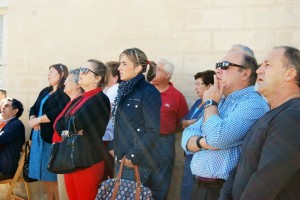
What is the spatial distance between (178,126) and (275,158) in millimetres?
3337

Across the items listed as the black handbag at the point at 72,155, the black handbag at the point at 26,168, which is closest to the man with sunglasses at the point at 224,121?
the black handbag at the point at 72,155

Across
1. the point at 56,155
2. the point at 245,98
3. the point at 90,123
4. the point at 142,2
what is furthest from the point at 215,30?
the point at 245,98

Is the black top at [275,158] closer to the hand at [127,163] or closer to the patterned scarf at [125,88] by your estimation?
the hand at [127,163]

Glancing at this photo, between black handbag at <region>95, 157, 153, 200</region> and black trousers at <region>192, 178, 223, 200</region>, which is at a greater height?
black trousers at <region>192, 178, 223, 200</region>

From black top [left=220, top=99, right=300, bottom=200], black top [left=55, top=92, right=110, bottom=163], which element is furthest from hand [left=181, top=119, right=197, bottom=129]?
black top [left=220, top=99, right=300, bottom=200]

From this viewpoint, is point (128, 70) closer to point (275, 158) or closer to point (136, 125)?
point (136, 125)

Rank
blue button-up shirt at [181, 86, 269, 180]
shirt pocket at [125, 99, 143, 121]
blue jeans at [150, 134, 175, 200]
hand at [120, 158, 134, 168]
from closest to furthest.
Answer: blue button-up shirt at [181, 86, 269, 180], hand at [120, 158, 134, 168], shirt pocket at [125, 99, 143, 121], blue jeans at [150, 134, 175, 200]

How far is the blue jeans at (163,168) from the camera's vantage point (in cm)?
532

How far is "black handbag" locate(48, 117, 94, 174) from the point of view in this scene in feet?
14.9

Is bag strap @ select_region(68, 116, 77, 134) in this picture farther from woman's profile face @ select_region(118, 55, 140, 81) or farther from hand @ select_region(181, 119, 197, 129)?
hand @ select_region(181, 119, 197, 129)

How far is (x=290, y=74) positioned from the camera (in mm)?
2699

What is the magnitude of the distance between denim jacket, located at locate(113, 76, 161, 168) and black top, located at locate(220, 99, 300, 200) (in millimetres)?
1559

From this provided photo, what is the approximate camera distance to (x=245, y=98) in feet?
10.4

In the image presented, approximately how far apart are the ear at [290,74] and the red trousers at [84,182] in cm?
247
